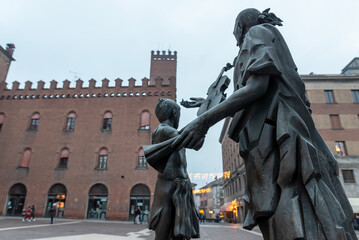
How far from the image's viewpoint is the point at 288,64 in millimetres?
1374

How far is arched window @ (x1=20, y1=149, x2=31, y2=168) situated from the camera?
26.9m

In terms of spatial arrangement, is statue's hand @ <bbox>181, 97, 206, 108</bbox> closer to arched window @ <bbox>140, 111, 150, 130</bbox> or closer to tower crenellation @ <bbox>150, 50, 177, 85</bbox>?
arched window @ <bbox>140, 111, 150, 130</bbox>

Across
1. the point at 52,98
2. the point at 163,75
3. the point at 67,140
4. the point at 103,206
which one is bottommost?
the point at 103,206

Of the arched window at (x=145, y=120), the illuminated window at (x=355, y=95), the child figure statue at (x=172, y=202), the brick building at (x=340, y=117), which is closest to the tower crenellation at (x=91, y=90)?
the arched window at (x=145, y=120)

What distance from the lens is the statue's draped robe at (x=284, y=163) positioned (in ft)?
3.23

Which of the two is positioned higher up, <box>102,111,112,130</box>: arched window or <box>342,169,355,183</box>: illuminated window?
<box>102,111,112,130</box>: arched window

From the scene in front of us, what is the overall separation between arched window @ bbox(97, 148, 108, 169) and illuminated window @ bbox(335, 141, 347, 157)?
2388 centimetres

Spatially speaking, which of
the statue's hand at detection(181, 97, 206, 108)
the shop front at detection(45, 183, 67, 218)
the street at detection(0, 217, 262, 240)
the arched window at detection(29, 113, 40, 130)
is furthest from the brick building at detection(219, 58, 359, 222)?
the arched window at detection(29, 113, 40, 130)

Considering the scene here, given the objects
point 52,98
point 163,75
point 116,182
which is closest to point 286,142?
point 116,182

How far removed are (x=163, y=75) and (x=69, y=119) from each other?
1636 centimetres

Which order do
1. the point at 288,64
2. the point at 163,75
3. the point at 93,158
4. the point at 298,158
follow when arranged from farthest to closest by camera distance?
the point at 163,75, the point at 93,158, the point at 288,64, the point at 298,158

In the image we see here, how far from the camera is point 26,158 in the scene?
2716cm

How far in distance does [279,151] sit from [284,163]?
83 millimetres

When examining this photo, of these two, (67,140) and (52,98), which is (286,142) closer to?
(67,140)
